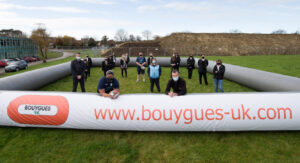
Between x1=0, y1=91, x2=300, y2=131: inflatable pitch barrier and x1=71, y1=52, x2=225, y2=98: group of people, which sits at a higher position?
x1=71, y1=52, x2=225, y2=98: group of people

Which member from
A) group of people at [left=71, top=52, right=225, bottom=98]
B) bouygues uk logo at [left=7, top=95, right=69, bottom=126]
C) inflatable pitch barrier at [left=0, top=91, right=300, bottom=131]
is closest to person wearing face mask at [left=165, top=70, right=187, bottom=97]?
group of people at [left=71, top=52, right=225, bottom=98]

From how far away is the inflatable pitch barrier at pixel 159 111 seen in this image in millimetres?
4047

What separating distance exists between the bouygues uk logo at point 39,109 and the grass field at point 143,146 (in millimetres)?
434

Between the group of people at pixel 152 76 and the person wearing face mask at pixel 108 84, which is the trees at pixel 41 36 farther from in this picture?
the person wearing face mask at pixel 108 84

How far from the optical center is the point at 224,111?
406 cm

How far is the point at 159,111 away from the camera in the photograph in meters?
4.12

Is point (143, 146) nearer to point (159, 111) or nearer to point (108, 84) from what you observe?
point (159, 111)

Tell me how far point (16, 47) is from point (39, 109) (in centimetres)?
4168

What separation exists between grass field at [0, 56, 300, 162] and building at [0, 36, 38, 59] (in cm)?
3654

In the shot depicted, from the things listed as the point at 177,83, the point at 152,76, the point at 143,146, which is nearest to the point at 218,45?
the point at 152,76

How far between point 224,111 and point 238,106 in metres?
0.38

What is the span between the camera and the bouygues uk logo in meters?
4.26

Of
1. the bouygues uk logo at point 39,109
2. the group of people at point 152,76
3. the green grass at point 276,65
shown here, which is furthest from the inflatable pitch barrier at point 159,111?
the green grass at point 276,65

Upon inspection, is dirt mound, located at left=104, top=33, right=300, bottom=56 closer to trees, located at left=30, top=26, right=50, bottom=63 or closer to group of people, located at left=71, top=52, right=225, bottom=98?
trees, located at left=30, top=26, right=50, bottom=63
